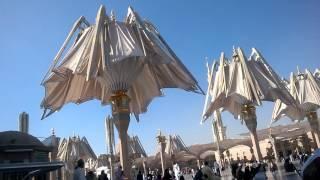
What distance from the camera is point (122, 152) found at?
48.3 ft

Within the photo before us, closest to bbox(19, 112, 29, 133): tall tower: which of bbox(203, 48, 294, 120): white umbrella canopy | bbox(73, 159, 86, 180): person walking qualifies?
bbox(203, 48, 294, 120): white umbrella canopy

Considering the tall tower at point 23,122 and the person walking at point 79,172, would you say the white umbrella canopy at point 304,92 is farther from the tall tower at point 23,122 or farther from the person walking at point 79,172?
the tall tower at point 23,122

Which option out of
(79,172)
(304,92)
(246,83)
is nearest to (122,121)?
(79,172)

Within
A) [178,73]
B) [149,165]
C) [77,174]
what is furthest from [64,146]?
[77,174]

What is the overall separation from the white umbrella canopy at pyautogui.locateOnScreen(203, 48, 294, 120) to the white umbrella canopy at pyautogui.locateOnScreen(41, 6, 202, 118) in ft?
20.5

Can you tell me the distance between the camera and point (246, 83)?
23281mm

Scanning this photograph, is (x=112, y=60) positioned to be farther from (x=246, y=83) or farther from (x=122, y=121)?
(x=246, y=83)

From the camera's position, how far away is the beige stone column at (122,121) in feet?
48.1

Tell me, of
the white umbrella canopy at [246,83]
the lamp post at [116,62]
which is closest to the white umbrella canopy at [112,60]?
the lamp post at [116,62]

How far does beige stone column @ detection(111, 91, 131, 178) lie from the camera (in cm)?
1467

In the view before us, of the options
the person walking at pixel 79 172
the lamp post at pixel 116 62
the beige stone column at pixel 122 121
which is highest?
the lamp post at pixel 116 62

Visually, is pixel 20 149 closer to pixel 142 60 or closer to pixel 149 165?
pixel 142 60

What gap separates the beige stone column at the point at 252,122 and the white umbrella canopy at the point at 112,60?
647 cm

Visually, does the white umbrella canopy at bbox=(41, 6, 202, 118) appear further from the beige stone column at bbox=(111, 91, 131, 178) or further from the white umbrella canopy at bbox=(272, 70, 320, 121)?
the white umbrella canopy at bbox=(272, 70, 320, 121)
